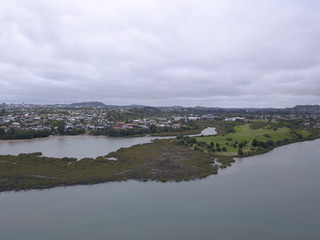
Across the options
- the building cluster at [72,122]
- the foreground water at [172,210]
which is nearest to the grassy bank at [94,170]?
the foreground water at [172,210]

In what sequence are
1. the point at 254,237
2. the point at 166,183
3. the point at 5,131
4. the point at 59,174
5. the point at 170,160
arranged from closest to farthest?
1. the point at 254,237
2. the point at 166,183
3. the point at 59,174
4. the point at 170,160
5. the point at 5,131

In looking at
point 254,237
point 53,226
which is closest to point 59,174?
point 53,226

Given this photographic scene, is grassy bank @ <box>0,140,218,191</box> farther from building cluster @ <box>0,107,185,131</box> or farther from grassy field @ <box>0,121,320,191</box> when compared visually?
building cluster @ <box>0,107,185,131</box>

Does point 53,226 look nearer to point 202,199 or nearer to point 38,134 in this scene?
point 202,199

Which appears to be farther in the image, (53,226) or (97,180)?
(97,180)

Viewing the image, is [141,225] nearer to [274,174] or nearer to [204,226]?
[204,226]

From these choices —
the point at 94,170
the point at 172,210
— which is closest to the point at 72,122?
the point at 94,170

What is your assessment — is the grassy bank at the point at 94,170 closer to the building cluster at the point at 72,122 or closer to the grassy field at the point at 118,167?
the grassy field at the point at 118,167

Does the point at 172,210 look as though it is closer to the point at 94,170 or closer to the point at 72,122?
the point at 94,170

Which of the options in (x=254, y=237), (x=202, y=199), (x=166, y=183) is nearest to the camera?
(x=254, y=237)

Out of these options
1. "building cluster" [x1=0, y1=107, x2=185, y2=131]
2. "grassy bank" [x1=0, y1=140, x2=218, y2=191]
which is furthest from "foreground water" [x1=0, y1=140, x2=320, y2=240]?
"building cluster" [x1=0, y1=107, x2=185, y2=131]
